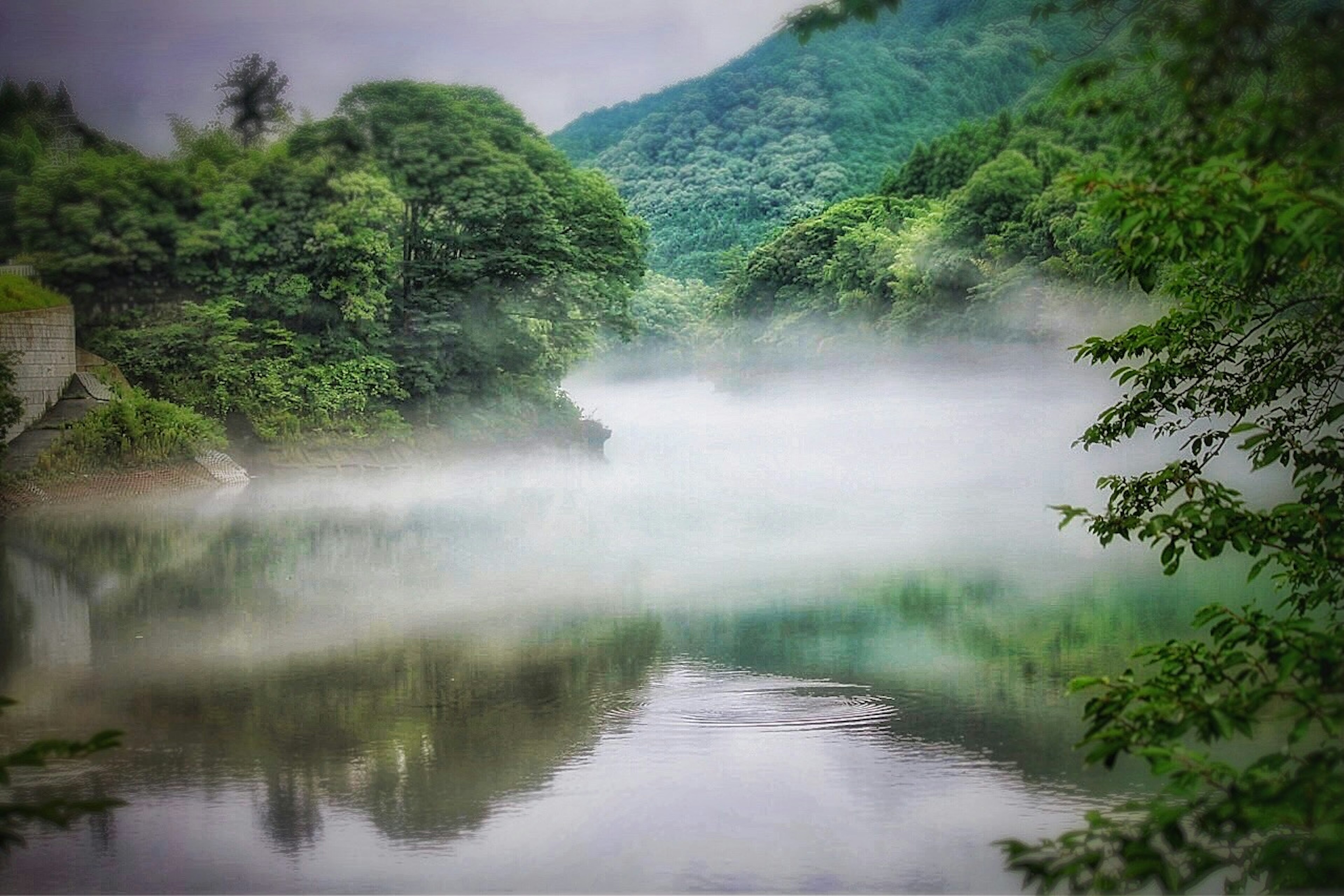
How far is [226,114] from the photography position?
6.38m

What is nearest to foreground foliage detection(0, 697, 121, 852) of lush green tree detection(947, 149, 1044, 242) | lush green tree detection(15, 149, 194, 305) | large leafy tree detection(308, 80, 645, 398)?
lush green tree detection(15, 149, 194, 305)

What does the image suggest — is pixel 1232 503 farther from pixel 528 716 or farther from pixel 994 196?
pixel 994 196

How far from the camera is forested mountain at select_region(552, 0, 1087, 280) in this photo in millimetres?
6656

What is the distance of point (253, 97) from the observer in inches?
252

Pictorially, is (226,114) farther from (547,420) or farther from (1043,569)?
(1043,569)

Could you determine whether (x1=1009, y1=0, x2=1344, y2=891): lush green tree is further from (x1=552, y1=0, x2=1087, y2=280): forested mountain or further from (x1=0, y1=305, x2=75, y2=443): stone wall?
(x1=0, y1=305, x2=75, y2=443): stone wall

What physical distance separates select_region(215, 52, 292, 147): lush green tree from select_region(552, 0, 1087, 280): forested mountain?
1259mm

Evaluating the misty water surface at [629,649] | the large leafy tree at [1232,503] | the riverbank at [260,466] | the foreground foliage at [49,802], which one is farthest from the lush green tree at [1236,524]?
the riverbank at [260,466]

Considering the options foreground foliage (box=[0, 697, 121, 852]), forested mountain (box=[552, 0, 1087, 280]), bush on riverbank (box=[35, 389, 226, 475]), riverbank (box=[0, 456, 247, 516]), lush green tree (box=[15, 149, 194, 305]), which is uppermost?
forested mountain (box=[552, 0, 1087, 280])

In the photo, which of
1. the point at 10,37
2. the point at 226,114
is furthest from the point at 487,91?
the point at 10,37

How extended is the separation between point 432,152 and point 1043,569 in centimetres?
330

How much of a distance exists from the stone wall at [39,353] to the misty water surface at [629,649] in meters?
0.47

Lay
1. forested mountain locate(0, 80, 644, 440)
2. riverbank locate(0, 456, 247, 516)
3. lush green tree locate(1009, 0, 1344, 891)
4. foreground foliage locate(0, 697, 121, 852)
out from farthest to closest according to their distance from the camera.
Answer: forested mountain locate(0, 80, 644, 440) → riverbank locate(0, 456, 247, 516) → lush green tree locate(1009, 0, 1344, 891) → foreground foliage locate(0, 697, 121, 852)

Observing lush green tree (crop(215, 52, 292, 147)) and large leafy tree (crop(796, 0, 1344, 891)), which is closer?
large leafy tree (crop(796, 0, 1344, 891))
